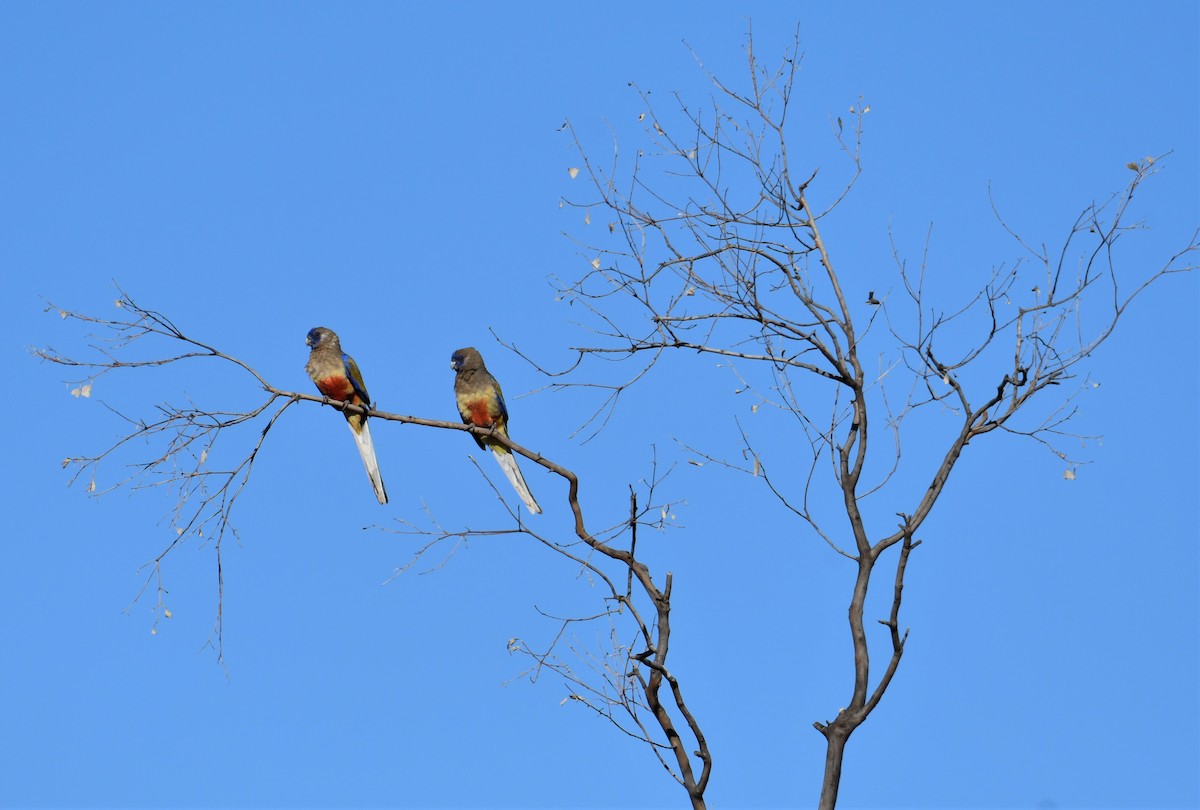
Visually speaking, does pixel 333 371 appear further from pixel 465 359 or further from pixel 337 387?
pixel 465 359

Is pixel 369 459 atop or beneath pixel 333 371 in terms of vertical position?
beneath

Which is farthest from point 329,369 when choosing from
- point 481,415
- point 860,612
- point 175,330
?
point 860,612

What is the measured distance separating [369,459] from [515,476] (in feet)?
3.85

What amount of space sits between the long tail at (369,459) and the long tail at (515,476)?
0.82 m

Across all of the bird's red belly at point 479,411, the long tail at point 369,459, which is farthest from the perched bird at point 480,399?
the long tail at point 369,459

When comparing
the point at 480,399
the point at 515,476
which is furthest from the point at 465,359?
the point at 515,476

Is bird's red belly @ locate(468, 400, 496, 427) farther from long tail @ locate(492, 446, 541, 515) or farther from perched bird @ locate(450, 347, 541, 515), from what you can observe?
long tail @ locate(492, 446, 541, 515)

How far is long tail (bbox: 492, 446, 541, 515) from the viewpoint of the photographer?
290 inches

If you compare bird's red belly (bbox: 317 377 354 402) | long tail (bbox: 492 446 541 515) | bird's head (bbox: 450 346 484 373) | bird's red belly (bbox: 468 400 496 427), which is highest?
bird's head (bbox: 450 346 484 373)

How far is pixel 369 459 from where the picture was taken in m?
8.16

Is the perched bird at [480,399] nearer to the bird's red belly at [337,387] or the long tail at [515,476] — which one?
the long tail at [515,476]

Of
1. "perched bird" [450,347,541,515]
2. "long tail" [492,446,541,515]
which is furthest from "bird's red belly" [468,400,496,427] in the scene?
"long tail" [492,446,541,515]

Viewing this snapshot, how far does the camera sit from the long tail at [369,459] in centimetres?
812

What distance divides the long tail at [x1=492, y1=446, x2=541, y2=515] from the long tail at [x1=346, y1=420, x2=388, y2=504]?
82 centimetres
